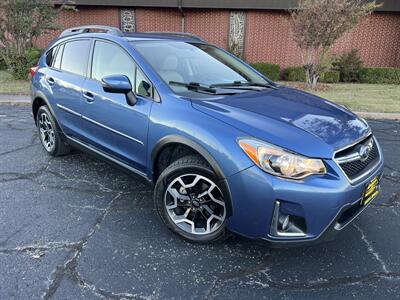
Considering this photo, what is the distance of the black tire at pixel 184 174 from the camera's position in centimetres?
255

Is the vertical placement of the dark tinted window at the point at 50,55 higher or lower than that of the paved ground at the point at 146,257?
higher

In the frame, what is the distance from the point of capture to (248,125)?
245cm

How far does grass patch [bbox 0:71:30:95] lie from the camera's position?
9594mm

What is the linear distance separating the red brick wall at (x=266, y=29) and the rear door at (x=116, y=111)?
41.0 feet

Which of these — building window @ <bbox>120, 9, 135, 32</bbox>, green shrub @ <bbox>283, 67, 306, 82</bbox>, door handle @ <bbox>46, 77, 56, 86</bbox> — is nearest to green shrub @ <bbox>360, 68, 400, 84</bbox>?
green shrub @ <bbox>283, 67, 306, 82</bbox>

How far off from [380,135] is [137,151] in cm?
471

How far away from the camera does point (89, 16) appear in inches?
617

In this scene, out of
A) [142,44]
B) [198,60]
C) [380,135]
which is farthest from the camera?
[380,135]

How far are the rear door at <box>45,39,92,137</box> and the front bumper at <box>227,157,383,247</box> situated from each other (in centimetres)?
222

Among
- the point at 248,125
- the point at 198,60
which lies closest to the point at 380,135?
the point at 198,60

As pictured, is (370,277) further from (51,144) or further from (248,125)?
(51,144)

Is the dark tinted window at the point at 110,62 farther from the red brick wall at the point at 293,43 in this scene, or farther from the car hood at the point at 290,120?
the red brick wall at the point at 293,43

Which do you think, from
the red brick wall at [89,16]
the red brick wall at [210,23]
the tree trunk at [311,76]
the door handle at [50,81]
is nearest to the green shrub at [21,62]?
the red brick wall at [89,16]

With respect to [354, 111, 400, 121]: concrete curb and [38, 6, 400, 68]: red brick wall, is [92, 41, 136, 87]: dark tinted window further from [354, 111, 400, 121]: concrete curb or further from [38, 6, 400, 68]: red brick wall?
[38, 6, 400, 68]: red brick wall
